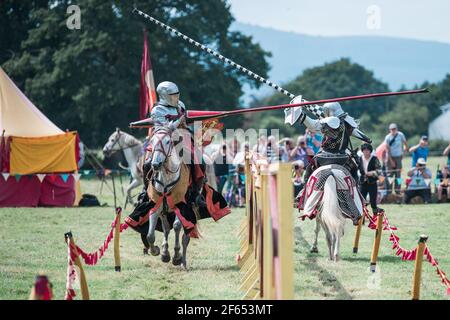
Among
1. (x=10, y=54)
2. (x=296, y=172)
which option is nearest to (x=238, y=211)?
(x=296, y=172)

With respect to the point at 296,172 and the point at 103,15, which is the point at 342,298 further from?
the point at 103,15

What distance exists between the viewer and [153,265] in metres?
12.0

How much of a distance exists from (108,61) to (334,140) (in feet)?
104

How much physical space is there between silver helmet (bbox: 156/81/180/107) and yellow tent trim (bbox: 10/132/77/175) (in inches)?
460

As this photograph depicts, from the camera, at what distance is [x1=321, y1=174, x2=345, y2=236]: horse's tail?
11.5 meters

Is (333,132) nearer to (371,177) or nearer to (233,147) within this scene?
(371,177)

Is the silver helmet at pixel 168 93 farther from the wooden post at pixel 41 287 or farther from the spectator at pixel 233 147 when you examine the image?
the spectator at pixel 233 147

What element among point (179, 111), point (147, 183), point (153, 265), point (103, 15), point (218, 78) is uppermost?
point (103, 15)

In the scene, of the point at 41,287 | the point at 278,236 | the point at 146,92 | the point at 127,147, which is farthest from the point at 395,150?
the point at 41,287

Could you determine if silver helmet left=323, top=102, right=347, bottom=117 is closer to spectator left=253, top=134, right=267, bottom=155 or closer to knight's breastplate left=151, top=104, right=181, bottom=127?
knight's breastplate left=151, top=104, right=181, bottom=127

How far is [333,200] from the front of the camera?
11555mm

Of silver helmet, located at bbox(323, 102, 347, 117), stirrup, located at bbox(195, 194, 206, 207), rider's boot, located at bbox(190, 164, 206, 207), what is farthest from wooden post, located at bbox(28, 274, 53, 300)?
silver helmet, located at bbox(323, 102, 347, 117)

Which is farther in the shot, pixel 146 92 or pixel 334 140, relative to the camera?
pixel 146 92
